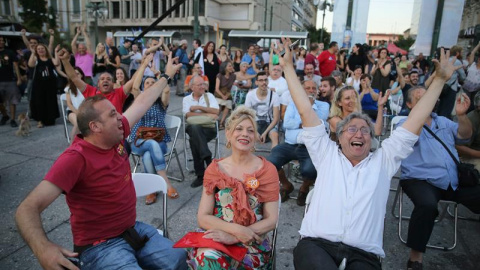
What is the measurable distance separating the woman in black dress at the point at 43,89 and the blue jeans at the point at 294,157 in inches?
214

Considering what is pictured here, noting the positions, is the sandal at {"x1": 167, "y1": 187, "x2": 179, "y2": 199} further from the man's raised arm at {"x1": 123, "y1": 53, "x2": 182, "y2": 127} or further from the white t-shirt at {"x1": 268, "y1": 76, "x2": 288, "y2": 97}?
the white t-shirt at {"x1": 268, "y1": 76, "x2": 288, "y2": 97}

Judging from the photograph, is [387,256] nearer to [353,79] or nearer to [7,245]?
[7,245]

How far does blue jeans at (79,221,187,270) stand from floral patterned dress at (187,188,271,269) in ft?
0.36

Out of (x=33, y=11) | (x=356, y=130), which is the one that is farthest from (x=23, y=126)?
(x=33, y=11)

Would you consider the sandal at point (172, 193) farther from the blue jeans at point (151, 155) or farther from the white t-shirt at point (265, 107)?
the white t-shirt at point (265, 107)

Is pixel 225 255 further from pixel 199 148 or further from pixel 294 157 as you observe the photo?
pixel 199 148

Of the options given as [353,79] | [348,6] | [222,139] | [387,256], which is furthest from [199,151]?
[348,6]

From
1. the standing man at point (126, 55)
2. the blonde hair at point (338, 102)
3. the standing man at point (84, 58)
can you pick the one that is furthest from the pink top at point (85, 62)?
the blonde hair at point (338, 102)

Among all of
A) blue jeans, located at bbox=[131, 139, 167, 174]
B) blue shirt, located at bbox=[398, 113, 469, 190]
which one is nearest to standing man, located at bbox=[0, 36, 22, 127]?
blue jeans, located at bbox=[131, 139, 167, 174]

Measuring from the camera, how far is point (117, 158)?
2.08 meters

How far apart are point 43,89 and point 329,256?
7.21 meters

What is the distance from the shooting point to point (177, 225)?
3.29 meters

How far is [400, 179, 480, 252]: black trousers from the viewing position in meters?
2.58

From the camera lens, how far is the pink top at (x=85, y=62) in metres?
7.54
